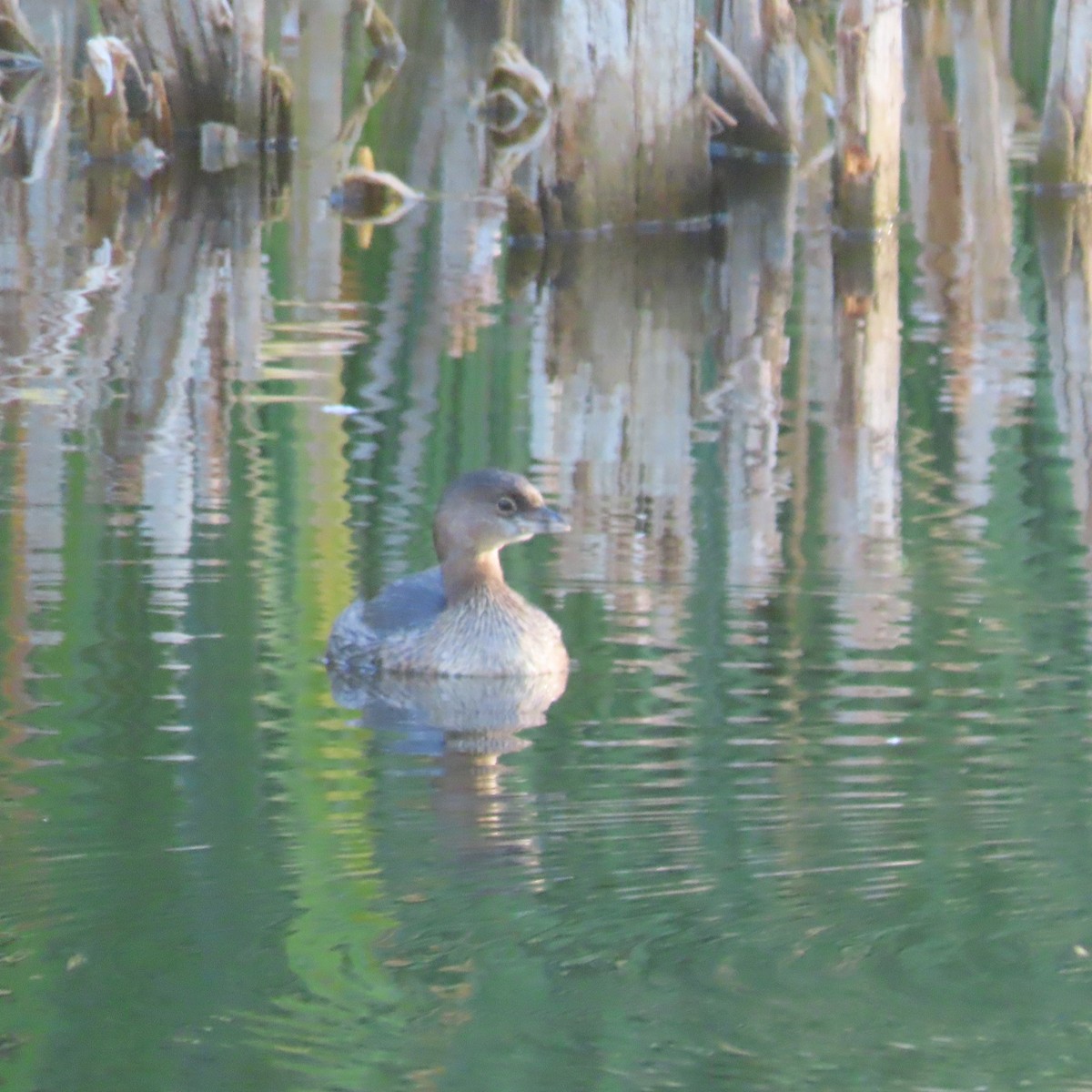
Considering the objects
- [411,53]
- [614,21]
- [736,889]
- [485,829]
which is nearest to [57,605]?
[485,829]

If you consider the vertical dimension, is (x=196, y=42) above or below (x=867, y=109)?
above

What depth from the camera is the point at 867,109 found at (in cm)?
1282

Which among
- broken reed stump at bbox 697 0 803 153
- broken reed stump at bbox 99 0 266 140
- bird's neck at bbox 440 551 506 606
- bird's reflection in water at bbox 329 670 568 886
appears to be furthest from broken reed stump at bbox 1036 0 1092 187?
bird's reflection in water at bbox 329 670 568 886

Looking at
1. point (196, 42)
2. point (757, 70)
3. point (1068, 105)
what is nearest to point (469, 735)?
point (1068, 105)

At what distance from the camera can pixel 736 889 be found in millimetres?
4473

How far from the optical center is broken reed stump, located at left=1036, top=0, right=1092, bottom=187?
44.7 feet

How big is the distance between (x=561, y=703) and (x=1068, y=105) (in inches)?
353

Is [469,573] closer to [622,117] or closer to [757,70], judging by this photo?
[622,117]

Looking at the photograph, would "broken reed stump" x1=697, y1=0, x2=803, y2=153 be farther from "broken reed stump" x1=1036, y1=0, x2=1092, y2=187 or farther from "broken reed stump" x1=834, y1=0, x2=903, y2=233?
"broken reed stump" x1=1036, y1=0, x2=1092, y2=187

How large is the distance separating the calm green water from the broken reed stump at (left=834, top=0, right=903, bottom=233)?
3.66ft

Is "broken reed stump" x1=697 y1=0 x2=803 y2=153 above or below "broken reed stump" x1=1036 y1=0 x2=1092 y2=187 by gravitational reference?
above

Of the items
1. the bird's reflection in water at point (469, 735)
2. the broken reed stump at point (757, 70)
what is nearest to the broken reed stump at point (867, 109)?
the broken reed stump at point (757, 70)

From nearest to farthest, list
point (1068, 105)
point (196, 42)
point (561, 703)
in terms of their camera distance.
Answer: point (561, 703), point (1068, 105), point (196, 42)

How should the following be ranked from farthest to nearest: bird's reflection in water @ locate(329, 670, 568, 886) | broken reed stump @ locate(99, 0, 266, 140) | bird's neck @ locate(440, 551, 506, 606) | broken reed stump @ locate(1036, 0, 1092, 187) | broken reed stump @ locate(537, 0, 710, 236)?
broken reed stump @ locate(99, 0, 266, 140) < broken reed stump @ locate(1036, 0, 1092, 187) < broken reed stump @ locate(537, 0, 710, 236) < bird's neck @ locate(440, 551, 506, 606) < bird's reflection in water @ locate(329, 670, 568, 886)
